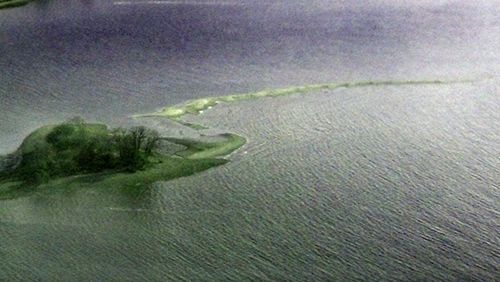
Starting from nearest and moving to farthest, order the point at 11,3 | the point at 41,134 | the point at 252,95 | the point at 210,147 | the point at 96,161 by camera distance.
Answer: the point at 96,161 < the point at 41,134 < the point at 210,147 < the point at 252,95 < the point at 11,3

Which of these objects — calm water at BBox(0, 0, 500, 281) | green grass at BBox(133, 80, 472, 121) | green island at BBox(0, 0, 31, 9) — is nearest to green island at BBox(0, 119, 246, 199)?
calm water at BBox(0, 0, 500, 281)

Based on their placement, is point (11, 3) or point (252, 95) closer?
point (252, 95)

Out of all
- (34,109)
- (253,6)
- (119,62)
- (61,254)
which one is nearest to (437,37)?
(253,6)

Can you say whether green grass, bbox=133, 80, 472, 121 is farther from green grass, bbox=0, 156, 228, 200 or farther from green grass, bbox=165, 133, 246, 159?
green grass, bbox=0, 156, 228, 200

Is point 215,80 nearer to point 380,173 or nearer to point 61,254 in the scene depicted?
point 380,173

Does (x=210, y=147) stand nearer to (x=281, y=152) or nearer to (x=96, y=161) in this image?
(x=281, y=152)

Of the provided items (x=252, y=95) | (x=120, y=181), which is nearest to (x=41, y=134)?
(x=120, y=181)

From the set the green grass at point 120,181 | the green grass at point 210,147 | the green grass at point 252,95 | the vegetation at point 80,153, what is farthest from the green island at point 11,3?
the green grass at point 120,181

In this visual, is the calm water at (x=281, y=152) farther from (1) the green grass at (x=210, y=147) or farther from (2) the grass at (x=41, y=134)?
(2) the grass at (x=41, y=134)
